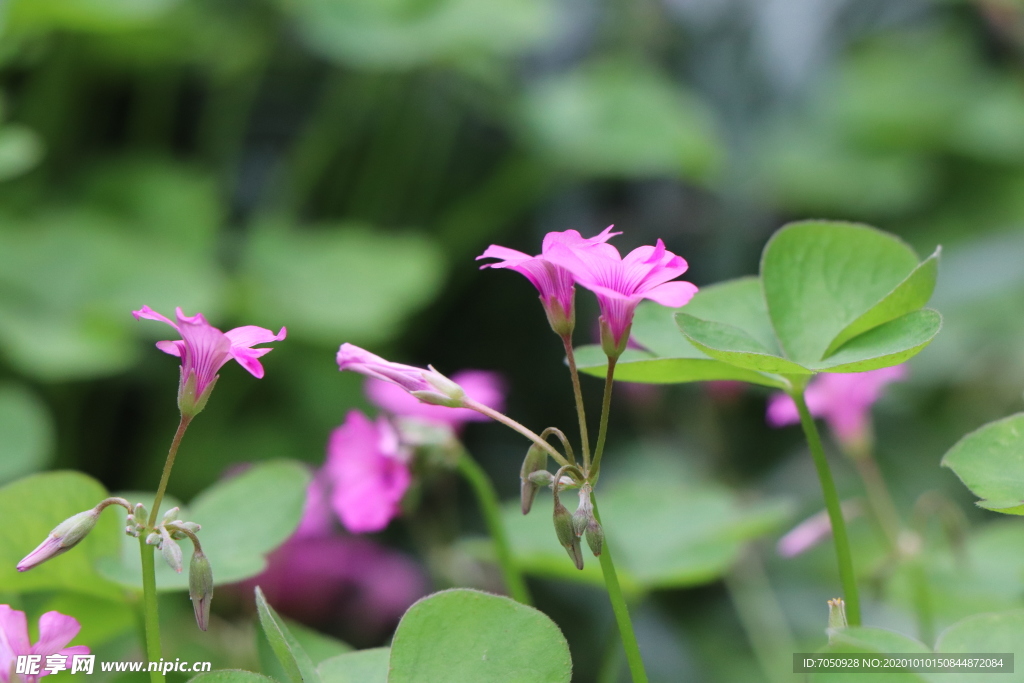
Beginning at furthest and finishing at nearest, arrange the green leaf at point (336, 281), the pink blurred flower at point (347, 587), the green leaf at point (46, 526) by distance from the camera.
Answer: the green leaf at point (336, 281)
the pink blurred flower at point (347, 587)
the green leaf at point (46, 526)

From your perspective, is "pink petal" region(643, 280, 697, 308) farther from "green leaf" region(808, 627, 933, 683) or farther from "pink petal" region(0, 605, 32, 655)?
"pink petal" region(0, 605, 32, 655)

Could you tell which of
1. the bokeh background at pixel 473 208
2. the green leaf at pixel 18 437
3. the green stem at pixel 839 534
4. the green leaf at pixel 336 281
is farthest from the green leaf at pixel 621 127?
the green stem at pixel 839 534

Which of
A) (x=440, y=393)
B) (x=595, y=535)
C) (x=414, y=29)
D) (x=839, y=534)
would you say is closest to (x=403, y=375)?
(x=440, y=393)

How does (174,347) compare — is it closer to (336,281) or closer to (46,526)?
(46,526)

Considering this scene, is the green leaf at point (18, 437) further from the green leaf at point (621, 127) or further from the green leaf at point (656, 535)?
the green leaf at point (621, 127)

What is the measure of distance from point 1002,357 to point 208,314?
1.52 metres

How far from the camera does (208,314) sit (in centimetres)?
148

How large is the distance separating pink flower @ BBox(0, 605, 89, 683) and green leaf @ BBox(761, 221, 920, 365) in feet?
1.29

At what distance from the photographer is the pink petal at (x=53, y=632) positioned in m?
0.38

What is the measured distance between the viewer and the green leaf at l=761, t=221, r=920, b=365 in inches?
19.5

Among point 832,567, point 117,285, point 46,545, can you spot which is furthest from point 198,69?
point 46,545

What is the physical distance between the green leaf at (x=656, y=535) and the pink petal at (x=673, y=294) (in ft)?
1.11

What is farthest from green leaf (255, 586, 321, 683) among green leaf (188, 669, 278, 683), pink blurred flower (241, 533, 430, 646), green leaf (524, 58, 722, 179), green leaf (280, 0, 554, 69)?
green leaf (524, 58, 722, 179)

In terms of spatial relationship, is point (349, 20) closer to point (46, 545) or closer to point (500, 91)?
point (500, 91)
